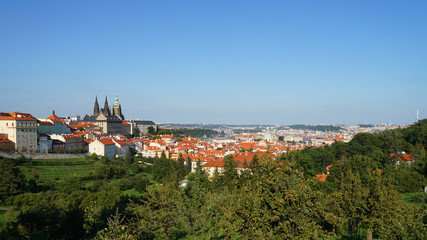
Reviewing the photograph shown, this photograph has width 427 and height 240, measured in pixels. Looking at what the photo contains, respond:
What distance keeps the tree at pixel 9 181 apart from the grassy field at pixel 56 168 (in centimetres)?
666

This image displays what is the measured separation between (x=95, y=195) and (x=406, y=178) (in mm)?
35826

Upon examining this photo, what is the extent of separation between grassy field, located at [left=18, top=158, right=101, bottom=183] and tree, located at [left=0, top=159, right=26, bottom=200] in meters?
6.66

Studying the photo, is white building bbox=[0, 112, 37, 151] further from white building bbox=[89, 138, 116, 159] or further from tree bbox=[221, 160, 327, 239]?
tree bbox=[221, 160, 327, 239]

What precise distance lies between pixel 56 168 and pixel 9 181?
17.4m

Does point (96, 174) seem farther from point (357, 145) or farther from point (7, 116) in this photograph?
point (357, 145)

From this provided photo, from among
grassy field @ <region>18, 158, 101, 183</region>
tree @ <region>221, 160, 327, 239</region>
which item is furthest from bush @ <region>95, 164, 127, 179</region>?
tree @ <region>221, 160, 327, 239</region>

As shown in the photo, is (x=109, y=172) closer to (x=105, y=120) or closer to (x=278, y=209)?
(x=278, y=209)

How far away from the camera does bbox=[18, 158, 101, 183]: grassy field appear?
51688 millimetres

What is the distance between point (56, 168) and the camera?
5750 cm

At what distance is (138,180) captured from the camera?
2093 inches

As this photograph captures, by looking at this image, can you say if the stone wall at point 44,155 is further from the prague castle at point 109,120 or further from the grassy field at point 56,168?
the prague castle at point 109,120

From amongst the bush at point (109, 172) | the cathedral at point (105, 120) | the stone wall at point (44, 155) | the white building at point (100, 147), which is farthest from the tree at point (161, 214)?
the cathedral at point (105, 120)

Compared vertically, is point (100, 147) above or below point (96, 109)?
below

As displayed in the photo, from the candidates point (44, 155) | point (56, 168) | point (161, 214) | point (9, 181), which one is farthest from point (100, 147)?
point (161, 214)
